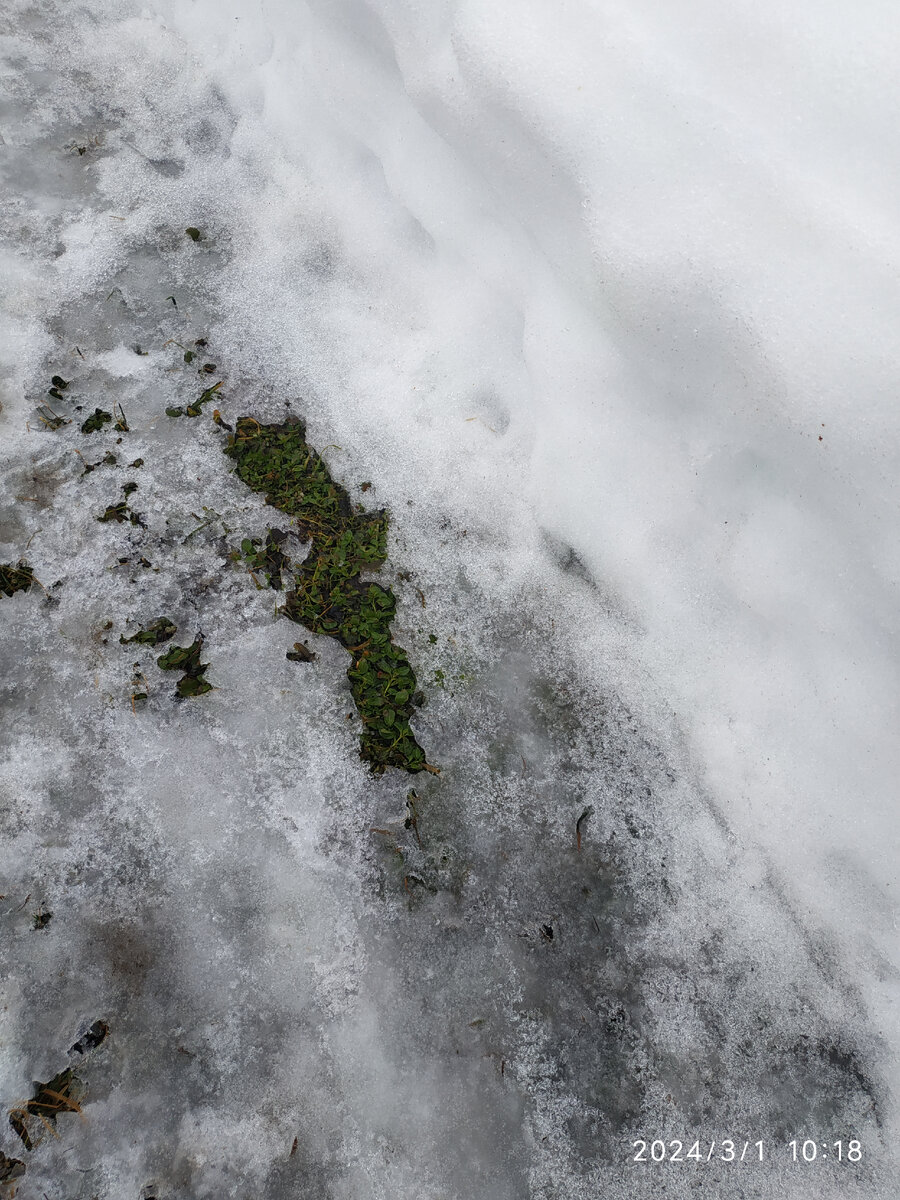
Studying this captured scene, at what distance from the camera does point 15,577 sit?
199cm

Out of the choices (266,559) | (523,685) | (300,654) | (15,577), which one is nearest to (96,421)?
(15,577)

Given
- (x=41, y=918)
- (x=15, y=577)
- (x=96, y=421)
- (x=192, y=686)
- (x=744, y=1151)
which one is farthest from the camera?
(x=96, y=421)

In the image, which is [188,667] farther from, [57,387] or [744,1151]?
[744,1151]

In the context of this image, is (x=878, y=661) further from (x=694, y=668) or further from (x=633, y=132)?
(x=633, y=132)

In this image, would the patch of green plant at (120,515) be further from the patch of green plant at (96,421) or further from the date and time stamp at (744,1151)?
the date and time stamp at (744,1151)

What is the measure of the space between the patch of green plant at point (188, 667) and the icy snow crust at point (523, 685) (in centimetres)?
4

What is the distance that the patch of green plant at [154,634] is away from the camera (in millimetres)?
1933

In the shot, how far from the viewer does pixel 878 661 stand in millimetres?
1744

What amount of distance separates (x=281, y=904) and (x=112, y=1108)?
51cm

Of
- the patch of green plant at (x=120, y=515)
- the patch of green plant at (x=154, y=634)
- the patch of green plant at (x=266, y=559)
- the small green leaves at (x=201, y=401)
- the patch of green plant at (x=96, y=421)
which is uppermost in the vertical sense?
the small green leaves at (x=201, y=401)

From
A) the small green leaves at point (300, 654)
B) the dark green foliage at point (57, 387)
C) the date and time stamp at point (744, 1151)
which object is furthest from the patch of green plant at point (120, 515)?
the date and time stamp at point (744, 1151)

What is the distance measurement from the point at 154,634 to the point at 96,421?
773 millimetres

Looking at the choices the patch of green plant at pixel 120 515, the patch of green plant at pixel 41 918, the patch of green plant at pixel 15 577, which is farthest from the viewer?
the patch of green plant at pixel 120 515

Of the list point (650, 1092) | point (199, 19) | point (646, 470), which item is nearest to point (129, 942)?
point (650, 1092)
